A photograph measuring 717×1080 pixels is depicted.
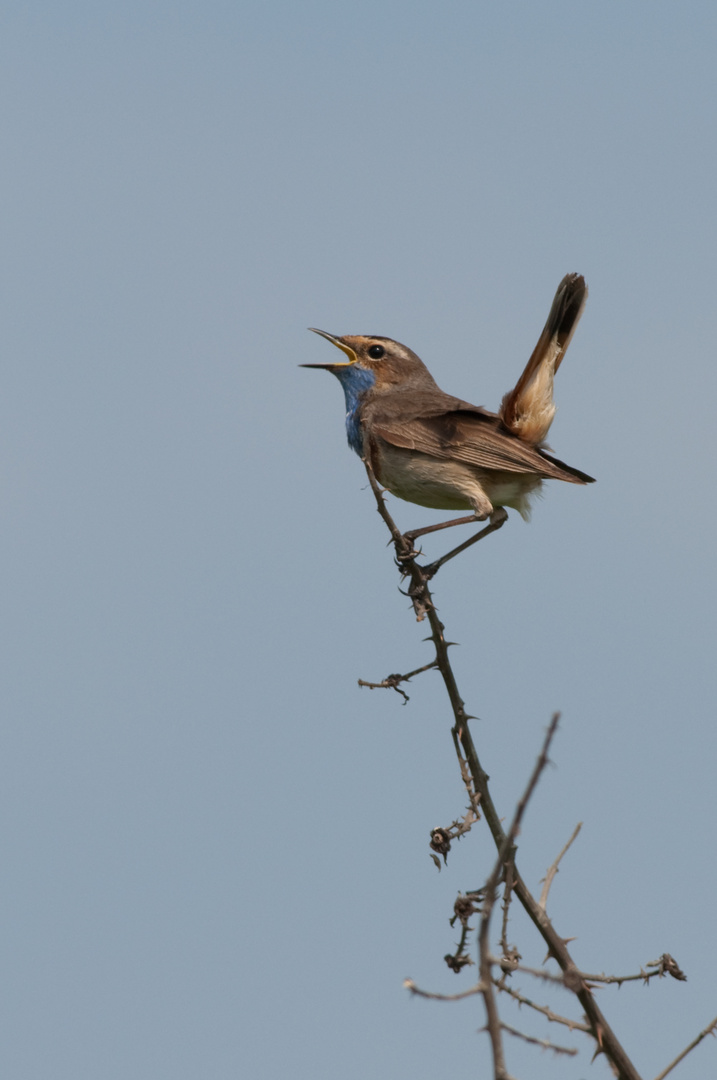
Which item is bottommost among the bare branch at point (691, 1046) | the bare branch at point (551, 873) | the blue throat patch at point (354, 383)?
the bare branch at point (691, 1046)

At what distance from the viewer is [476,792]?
4688 millimetres

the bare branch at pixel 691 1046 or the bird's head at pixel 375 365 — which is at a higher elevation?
the bird's head at pixel 375 365

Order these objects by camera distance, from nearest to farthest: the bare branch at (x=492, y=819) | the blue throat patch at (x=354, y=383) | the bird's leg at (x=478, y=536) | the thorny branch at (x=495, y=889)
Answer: the thorny branch at (x=495, y=889) < the bare branch at (x=492, y=819) < the bird's leg at (x=478, y=536) < the blue throat patch at (x=354, y=383)

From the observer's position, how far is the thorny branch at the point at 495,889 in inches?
101

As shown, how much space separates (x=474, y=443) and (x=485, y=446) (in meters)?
0.09

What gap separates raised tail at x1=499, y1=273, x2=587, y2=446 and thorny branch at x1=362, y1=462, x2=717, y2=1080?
3.15 metres

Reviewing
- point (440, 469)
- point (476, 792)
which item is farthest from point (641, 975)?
point (440, 469)

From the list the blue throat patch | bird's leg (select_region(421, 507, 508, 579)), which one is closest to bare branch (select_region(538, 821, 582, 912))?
bird's leg (select_region(421, 507, 508, 579))

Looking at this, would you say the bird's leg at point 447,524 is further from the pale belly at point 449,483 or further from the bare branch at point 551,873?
the bare branch at point 551,873

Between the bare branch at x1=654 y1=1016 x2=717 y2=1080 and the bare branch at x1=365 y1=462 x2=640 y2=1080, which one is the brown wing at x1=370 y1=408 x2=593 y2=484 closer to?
the bare branch at x1=365 y1=462 x2=640 y2=1080

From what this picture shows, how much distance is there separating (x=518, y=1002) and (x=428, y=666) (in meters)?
1.61

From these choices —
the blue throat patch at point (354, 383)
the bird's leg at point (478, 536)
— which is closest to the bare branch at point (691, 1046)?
the bird's leg at point (478, 536)

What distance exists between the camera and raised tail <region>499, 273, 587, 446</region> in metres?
8.65

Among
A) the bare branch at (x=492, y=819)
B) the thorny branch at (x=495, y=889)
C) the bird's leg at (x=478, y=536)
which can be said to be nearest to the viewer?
the thorny branch at (x=495, y=889)
